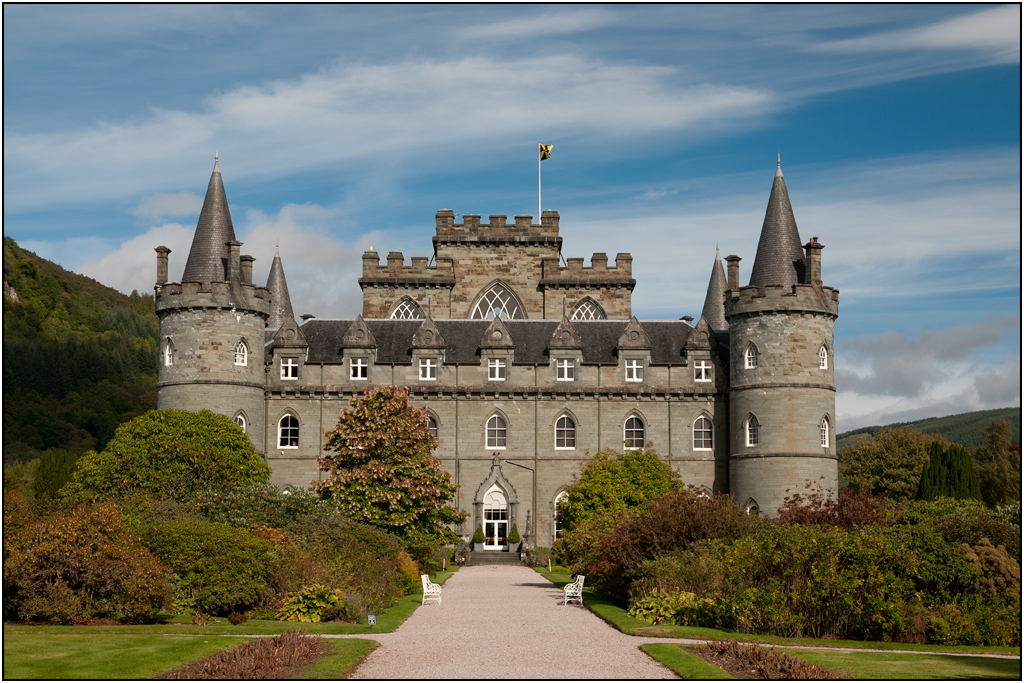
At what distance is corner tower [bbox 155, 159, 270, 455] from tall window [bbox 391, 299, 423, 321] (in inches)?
382

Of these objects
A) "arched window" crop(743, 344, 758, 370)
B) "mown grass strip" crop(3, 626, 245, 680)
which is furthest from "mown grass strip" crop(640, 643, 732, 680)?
"arched window" crop(743, 344, 758, 370)

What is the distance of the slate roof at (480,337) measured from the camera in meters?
48.2

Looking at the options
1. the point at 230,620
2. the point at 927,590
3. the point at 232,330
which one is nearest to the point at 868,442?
the point at 232,330

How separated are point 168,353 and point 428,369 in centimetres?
1120

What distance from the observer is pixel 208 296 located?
44656mm

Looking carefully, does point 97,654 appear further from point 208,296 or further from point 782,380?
point 782,380

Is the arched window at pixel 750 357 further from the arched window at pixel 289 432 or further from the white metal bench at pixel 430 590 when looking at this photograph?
the white metal bench at pixel 430 590

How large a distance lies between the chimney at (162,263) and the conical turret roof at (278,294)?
→ 827 cm

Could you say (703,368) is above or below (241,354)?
below

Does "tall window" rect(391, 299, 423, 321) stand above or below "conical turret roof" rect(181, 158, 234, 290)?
below

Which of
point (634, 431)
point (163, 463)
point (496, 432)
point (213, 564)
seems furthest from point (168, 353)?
point (213, 564)

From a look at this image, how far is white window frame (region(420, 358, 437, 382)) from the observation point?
47625 millimetres

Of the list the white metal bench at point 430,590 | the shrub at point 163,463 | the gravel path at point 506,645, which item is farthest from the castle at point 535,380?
the white metal bench at point 430,590

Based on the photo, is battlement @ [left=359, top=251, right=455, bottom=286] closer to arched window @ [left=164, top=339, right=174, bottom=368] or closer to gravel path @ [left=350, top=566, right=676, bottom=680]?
arched window @ [left=164, top=339, right=174, bottom=368]
